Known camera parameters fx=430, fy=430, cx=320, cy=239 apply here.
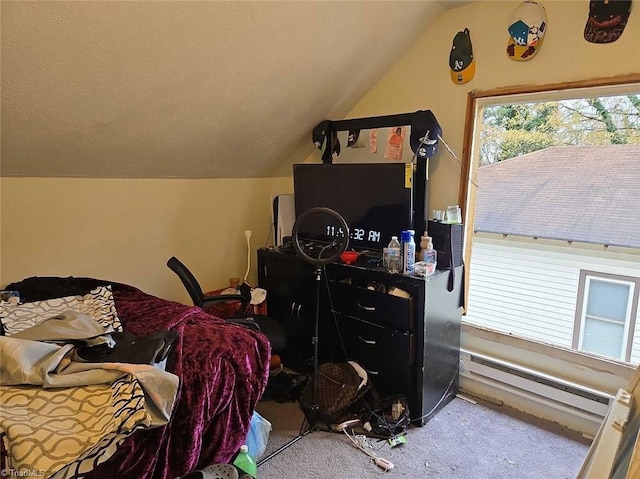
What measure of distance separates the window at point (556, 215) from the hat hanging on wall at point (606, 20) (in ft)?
0.72

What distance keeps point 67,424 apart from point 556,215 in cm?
268

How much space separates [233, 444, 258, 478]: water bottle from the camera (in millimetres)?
1821

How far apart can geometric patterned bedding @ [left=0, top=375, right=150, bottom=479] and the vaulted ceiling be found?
125 cm

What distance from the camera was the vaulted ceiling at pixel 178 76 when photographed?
170 centimetres

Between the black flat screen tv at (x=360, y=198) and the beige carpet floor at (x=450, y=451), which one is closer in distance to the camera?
the beige carpet floor at (x=450, y=451)

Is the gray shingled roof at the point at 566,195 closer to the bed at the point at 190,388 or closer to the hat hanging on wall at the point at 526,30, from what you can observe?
the hat hanging on wall at the point at 526,30

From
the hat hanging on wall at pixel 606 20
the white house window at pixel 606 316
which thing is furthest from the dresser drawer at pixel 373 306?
the hat hanging on wall at pixel 606 20

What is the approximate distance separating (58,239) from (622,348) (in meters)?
3.23

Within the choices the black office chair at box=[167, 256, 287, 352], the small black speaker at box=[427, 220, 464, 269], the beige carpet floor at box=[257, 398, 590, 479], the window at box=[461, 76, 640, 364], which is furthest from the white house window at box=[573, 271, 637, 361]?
the black office chair at box=[167, 256, 287, 352]

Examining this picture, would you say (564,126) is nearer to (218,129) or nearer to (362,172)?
(362,172)

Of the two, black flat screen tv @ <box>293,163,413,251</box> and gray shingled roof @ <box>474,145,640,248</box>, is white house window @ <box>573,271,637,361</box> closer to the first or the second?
gray shingled roof @ <box>474,145,640,248</box>

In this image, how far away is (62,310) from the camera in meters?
1.94

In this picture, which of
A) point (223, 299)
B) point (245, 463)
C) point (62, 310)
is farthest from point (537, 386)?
point (62, 310)

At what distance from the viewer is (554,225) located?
268 centimetres
